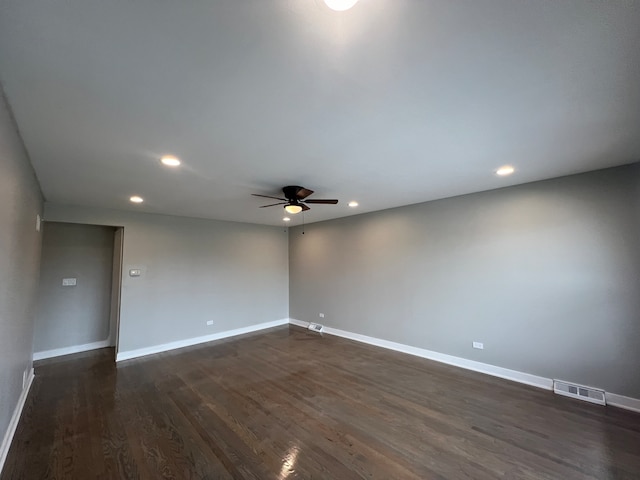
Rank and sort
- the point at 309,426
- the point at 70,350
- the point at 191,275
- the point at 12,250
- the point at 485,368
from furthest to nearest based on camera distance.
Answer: the point at 191,275 < the point at 70,350 < the point at 485,368 < the point at 309,426 < the point at 12,250

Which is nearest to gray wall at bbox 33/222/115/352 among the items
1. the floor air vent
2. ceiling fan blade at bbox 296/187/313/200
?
ceiling fan blade at bbox 296/187/313/200

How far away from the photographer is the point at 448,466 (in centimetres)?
214

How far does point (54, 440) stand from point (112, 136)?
2849mm

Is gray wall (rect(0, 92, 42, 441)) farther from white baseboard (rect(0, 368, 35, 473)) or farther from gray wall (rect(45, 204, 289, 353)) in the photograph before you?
gray wall (rect(45, 204, 289, 353))

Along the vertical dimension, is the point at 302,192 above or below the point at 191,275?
above

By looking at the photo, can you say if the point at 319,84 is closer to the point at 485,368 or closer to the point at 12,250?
the point at 12,250

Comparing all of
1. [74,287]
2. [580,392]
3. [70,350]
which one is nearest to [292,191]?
[580,392]

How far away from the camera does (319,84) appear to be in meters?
1.61

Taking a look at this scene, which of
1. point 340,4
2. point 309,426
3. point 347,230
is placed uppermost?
point 340,4

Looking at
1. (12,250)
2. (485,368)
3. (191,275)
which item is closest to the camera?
(12,250)

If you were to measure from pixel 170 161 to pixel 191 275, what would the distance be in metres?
3.50

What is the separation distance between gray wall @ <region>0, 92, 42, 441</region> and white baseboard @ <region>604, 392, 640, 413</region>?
5904mm

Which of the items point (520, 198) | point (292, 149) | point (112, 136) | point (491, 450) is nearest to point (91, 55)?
point (112, 136)

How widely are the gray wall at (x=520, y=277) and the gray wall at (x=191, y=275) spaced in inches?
95.6
